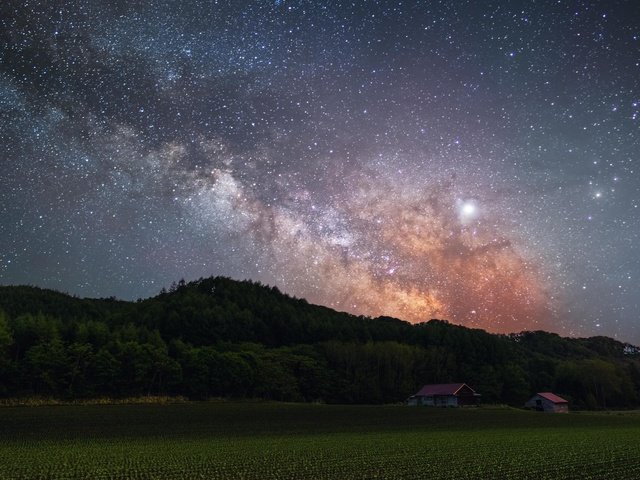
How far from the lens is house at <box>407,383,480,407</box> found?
96312mm

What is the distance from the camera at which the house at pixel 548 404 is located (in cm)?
10556

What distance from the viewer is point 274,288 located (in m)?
172

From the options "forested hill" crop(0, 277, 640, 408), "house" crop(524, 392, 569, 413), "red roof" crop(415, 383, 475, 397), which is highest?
"forested hill" crop(0, 277, 640, 408)

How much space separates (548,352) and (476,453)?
184 m

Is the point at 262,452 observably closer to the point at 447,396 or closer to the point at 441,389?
the point at 447,396

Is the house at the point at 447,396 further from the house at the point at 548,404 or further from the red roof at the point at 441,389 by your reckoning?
the house at the point at 548,404

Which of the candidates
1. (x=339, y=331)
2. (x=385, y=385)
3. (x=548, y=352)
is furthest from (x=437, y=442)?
(x=548, y=352)

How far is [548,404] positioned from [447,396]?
25.5 m

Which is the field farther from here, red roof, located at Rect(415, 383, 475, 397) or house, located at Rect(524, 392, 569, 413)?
house, located at Rect(524, 392, 569, 413)

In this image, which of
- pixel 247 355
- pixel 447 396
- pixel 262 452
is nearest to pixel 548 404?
pixel 447 396

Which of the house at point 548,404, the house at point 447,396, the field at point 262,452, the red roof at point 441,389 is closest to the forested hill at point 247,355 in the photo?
the house at point 548,404

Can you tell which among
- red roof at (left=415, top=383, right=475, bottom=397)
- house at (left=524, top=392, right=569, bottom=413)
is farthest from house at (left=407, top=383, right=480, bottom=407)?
house at (left=524, top=392, right=569, bottom=413)

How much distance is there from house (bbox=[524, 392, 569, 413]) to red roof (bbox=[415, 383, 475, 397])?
1920 centimetres

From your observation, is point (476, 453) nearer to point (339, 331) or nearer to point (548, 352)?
point (339, 331)
